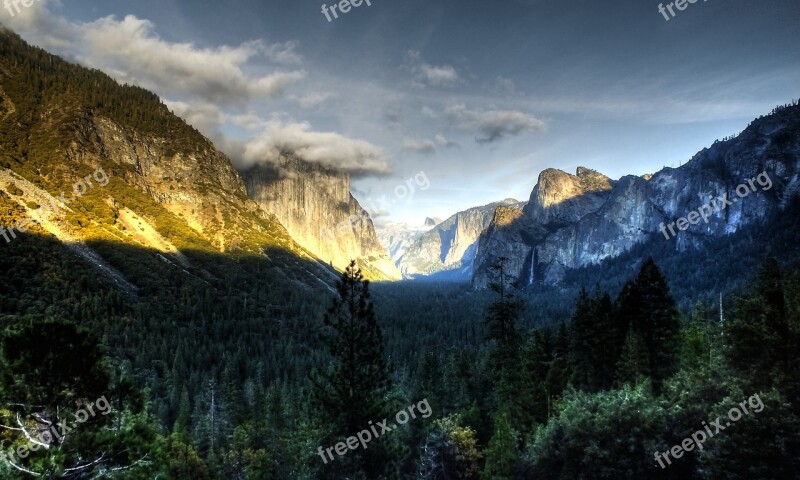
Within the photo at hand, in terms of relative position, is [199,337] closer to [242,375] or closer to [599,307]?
[242,375]

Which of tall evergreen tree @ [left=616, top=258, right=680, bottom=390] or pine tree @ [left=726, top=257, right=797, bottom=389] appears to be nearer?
pine tree @ [left=726, top=257, right=797, bottom=389]

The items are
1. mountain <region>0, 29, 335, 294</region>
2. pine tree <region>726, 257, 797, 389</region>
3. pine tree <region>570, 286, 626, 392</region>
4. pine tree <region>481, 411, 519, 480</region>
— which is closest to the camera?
pine tree <region>726, 257, 797, 389</region>

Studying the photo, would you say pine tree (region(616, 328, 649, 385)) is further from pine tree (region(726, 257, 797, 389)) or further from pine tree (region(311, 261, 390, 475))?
pine tree (region(311, 261, 390, 475))

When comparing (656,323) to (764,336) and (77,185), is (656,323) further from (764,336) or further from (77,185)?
(77,185)

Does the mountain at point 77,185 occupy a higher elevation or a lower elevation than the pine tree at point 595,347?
higher

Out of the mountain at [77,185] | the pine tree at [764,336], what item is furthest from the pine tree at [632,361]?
the mountain at [77,185]

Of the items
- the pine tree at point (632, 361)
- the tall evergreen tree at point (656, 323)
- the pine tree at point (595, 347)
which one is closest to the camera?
the pine tree at point (632, 361)

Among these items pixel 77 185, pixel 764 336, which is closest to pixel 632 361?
pixel 764 336

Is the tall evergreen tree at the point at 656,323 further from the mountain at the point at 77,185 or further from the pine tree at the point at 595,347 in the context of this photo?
the mountain at the point at 77,185

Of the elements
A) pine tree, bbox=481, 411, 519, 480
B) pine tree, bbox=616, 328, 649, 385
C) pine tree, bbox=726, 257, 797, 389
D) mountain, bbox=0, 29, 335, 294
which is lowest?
pine tree, bbox=481, 411, 519, 480

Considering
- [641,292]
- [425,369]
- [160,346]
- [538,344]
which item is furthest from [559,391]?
[160,346]

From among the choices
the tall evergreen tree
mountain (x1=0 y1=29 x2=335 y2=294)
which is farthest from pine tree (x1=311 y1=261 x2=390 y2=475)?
mountain (x1=0 y1=29 x2=335 y2=294)

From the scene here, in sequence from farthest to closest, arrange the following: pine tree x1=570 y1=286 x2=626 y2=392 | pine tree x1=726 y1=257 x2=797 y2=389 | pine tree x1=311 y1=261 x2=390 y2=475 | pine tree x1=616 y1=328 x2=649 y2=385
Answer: pine tree x1=570 y1=286 x2=626 y2=392 < pine tree x1=616 y1=328 x2=649 y2=385 < pine tree x1=311 y1=261 x2=390 y2=475 < pine tree x1=726 y1=257 x2=797 y2=389

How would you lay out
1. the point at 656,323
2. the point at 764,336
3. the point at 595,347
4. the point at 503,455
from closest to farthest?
the point at 764,336 → the point at 503,455 → the point at 656,323 → the point at 595,347
